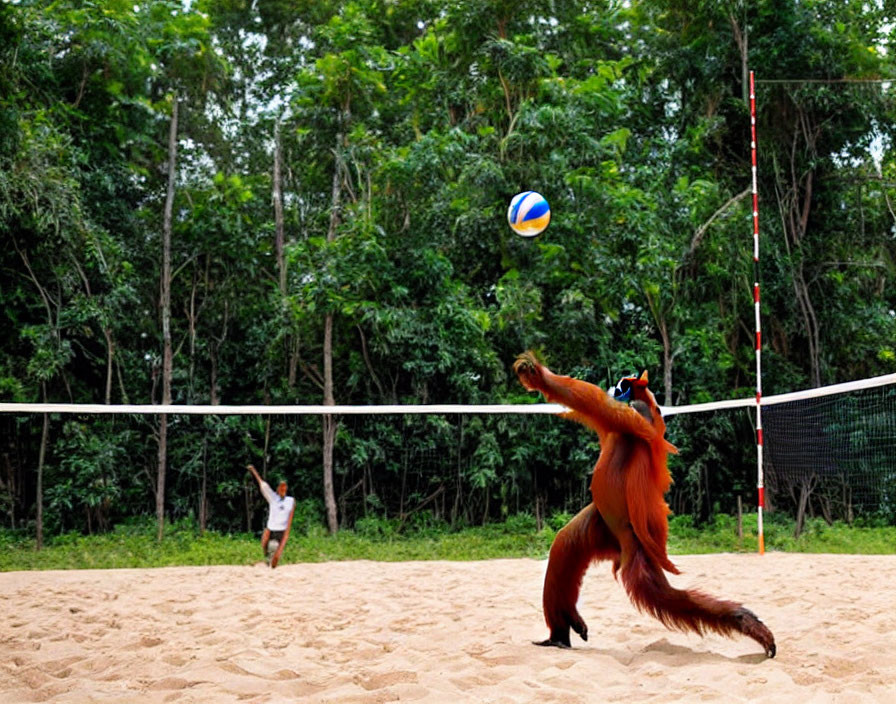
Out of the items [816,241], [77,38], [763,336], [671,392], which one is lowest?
[671,392]

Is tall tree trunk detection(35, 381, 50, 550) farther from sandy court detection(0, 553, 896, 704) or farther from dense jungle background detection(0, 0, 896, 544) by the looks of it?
sandy court detection(0, 553, 896, 704)

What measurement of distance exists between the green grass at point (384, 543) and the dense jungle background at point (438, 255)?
0.38 meters

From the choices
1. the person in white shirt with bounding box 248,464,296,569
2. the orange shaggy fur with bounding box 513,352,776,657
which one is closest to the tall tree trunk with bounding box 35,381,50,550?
the person in white shirt with bounding box 248,464,296,569

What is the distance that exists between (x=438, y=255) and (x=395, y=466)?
2.93 metres

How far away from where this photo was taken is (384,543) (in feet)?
37.3

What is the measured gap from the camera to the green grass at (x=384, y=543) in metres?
10.2

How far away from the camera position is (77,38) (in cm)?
1294

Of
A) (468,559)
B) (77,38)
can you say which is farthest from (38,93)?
(468,559)

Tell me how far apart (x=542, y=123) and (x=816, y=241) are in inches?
175

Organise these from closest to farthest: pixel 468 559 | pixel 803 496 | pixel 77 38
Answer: pixel 468 559
pixel 803 496
pixel 77 38

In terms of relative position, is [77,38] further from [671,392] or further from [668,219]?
[671,392]

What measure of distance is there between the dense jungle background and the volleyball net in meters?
0.05

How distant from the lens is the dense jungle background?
483 inches

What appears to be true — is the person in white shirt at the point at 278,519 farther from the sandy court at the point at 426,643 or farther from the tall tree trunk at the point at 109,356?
the tall tree trunk at the point at 109,356
